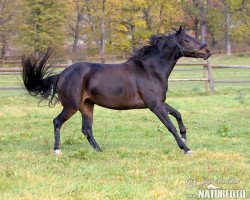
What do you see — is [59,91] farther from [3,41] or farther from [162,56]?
[3,41]

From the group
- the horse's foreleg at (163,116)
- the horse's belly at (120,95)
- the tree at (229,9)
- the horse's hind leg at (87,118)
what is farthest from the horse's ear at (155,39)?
the tree at (229,9)

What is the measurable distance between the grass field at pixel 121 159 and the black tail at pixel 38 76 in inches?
37.9

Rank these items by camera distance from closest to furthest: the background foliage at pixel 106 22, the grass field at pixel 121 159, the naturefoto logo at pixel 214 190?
the naturefoto logo at pixel 214 190 → the grass field at pixel 121 159 → the background foliage at pixel 106 22

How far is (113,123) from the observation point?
13.0m

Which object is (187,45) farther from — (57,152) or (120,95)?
(57,152)

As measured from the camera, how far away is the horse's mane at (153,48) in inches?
368

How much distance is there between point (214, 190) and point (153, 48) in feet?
12.9

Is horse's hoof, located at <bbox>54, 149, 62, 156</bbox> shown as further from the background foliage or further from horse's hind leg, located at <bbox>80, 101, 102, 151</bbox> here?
the background foliage

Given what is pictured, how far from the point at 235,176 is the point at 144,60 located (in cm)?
313

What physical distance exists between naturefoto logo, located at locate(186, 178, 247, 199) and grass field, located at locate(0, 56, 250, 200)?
0.14 feet

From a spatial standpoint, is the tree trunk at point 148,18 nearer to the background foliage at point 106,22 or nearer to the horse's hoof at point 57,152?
the background foliage at point 106,22

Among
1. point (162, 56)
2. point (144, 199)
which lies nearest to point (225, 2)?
point (162, 56)

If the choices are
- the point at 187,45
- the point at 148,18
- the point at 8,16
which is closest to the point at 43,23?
the point at 8,16

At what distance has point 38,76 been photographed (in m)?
9.70
